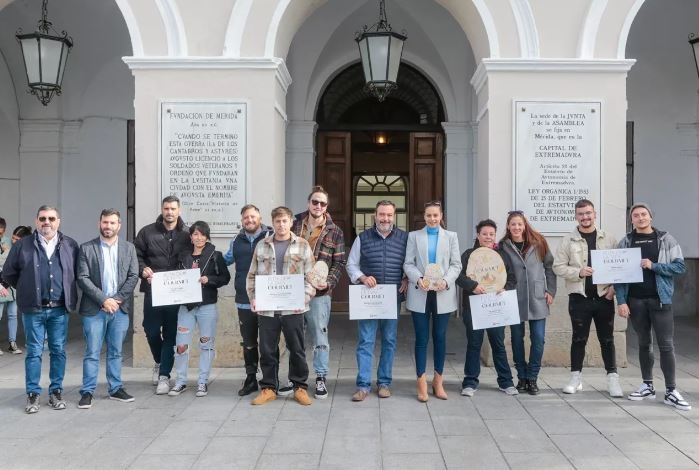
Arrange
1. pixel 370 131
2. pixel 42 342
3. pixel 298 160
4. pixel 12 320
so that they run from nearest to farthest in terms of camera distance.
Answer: pixel 42 342 < pixel 12 320 < pixel 298 160 < pixel 370 131

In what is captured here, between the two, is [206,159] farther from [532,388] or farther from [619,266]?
[619,266]

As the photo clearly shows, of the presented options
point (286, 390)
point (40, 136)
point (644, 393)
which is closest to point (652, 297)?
point (644, 393)

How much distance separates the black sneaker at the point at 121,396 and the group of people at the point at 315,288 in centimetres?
2

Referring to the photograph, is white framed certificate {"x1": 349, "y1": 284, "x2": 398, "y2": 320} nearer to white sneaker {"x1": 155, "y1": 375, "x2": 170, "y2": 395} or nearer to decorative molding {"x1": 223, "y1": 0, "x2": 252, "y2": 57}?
white sneaker {"x1": 155, "y1": 375, "x2": 170, "y2": 395}

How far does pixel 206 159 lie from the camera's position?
6.63 meters

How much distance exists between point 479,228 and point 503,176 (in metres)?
1.35

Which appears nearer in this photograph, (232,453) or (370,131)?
(232,453)

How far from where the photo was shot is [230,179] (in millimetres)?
6621

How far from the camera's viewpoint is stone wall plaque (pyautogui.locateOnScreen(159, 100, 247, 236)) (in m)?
6.61

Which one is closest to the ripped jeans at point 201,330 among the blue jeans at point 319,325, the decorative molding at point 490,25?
the blue jeans at point 319,325

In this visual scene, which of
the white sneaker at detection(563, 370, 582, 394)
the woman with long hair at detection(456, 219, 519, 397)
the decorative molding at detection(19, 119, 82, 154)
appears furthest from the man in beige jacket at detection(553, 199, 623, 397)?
the decorative molding at detection(19, 119, 82, 154)

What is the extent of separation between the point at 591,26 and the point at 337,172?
5.05 meters

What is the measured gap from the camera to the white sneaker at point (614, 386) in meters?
5.40

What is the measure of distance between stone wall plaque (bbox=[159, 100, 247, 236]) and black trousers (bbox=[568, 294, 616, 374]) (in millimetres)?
3478
